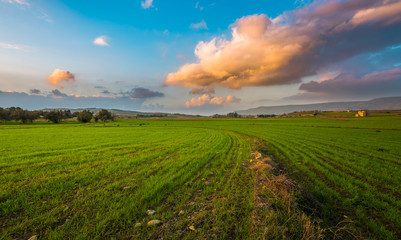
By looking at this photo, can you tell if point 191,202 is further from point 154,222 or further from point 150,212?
point 154,222

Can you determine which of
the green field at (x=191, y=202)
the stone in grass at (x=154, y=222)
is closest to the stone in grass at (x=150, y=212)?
the green field at (x=191, y=202)

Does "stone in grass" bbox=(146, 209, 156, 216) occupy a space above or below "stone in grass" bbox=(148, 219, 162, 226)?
below

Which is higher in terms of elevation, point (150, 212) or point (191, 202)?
point (150, 212)

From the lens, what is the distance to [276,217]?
16.3ft

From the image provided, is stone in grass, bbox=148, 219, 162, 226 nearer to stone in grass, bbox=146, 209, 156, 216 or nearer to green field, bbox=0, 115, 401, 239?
green field, bbox=0, 115, 401, 239

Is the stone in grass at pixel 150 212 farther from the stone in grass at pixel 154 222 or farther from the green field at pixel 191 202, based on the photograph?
the stone in grass at pixel 154 222

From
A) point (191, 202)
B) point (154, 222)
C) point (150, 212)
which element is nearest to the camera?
point (154, 222)

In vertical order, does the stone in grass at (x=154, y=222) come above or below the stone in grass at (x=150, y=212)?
above

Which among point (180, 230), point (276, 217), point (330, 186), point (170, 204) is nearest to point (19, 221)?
point (170, 204)

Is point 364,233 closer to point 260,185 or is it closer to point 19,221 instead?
point 260,185

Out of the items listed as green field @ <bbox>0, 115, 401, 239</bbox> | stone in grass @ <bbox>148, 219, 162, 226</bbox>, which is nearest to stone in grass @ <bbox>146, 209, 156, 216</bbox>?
green field @ <bbox>0, 115, 401, 239</bbox>

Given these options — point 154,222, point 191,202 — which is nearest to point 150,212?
point 154,222

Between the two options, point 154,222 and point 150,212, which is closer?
point 154,222

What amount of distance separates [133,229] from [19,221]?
430cm
